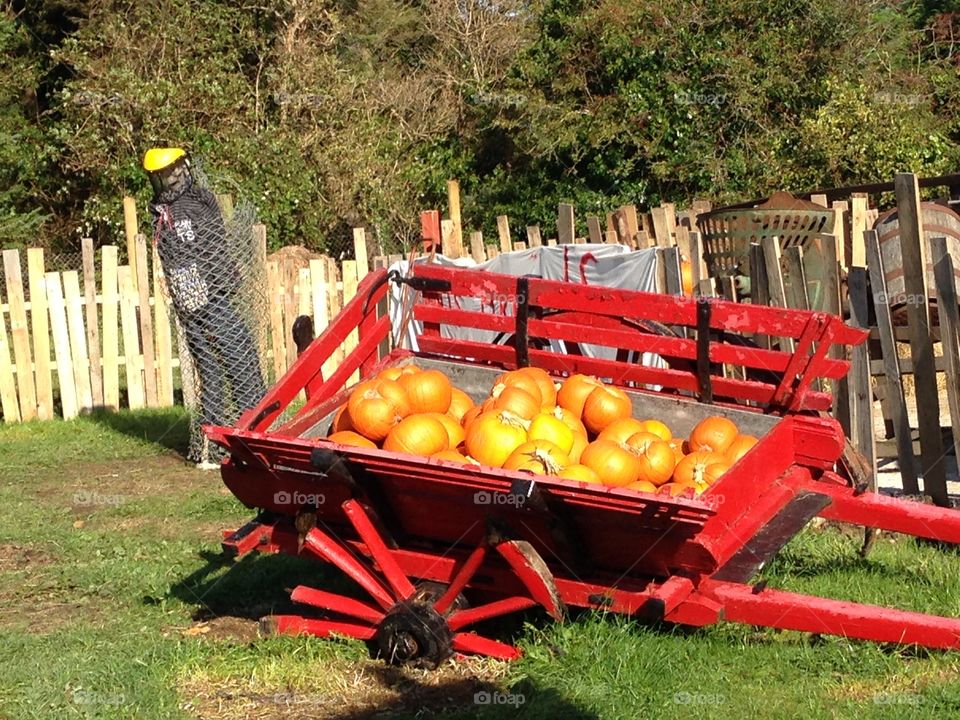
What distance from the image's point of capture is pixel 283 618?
5.76 metres

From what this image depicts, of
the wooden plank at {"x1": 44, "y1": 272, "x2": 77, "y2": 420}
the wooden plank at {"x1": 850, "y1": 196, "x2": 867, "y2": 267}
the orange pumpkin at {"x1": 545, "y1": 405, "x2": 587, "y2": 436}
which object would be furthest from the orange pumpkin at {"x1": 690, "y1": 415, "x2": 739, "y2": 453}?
the wooden plank at {"x1": 44, "y1": 272, "x2": 77, "y2": 420}

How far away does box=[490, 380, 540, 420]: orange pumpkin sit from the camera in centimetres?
553

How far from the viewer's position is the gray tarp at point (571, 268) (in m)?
9.73

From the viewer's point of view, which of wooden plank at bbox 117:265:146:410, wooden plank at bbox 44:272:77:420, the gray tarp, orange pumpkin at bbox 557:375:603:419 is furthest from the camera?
wooden plank at bbox 117:265:146:410

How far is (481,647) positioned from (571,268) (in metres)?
5.75

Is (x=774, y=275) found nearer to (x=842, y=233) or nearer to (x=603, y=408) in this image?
(x=603, y=408)

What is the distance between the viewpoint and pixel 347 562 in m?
5.46

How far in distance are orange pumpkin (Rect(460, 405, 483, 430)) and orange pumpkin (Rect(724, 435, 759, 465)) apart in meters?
1.11

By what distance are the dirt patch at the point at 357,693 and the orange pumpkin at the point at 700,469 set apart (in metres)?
1.09

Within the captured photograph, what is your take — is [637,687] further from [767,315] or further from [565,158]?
[565,158]

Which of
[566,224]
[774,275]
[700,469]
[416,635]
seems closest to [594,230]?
[566,224]

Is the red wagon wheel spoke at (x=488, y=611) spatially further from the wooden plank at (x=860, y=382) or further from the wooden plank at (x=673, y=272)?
the wooden plank at (x=673, y=272)

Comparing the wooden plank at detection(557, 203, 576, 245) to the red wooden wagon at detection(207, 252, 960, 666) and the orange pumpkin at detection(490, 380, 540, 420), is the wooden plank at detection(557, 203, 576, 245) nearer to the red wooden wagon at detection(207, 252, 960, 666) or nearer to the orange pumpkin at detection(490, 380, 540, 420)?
the red wooden wagon at detection(207, 252, 960, 666)

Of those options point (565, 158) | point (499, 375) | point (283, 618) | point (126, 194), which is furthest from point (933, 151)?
point (283, 618)
